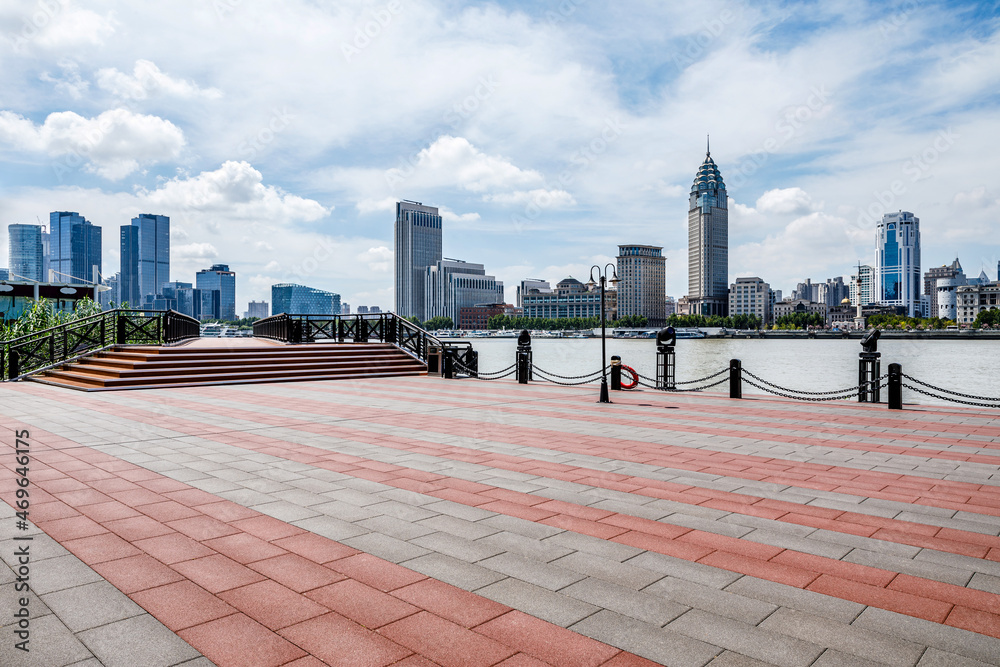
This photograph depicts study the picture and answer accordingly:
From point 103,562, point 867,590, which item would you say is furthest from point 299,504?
point 867,590

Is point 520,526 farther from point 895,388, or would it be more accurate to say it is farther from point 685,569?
point 895,388

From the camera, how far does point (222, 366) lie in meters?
19.6

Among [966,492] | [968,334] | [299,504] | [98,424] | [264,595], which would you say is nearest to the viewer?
[264,595]

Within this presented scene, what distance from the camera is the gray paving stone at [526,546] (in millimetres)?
4520

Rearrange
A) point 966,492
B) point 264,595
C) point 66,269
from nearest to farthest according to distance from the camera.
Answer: point 264,595, point 966,492, point 66,269

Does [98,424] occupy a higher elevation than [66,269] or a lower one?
lower

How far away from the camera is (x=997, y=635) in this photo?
3373 millimetres

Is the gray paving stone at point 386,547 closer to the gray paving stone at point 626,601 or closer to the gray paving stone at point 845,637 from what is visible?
the gray paving stone at point 626,601

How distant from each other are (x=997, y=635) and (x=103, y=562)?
5.56 metres

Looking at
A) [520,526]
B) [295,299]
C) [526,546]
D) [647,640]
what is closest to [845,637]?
[647,640]

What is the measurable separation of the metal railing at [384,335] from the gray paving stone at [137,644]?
18.3 metres

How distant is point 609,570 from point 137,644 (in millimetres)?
2822

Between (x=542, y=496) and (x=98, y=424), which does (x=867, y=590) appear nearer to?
(x=542, y=496)

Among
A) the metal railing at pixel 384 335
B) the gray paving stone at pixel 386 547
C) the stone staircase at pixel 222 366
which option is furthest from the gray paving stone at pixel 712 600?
the metal railing at pixel 384 335
